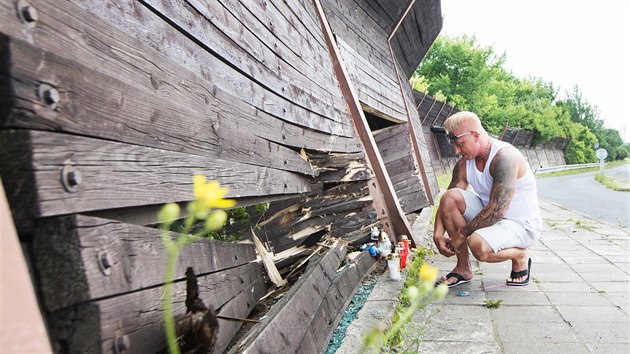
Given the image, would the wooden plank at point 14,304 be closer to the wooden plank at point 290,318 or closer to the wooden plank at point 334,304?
the wooden plank at point 290,318

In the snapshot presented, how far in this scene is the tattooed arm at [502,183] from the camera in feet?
12.3

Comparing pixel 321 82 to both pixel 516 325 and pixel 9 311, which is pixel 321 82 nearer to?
pixel 516 325

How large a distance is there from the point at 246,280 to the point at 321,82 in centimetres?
248

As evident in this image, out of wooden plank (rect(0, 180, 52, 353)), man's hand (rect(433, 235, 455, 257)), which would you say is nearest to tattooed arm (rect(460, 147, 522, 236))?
man's hand (rect(433, 235, 455, 257))

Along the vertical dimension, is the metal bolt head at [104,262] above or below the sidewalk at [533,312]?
above

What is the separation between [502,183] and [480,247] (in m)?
0.54

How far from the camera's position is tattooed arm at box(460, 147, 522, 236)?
375 centimetres

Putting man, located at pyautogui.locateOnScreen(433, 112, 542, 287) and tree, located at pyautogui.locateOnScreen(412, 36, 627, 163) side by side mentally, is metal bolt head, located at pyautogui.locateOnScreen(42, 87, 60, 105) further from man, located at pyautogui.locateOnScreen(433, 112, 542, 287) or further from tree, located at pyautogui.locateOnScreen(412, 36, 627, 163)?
tree, located at pyautogui.locateOnScreen(412, 36, 627, 163)

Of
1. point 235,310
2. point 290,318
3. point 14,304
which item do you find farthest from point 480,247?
point 14,304

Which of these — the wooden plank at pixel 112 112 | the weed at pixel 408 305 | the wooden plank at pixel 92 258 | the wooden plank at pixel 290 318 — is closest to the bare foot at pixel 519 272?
the weed at pixel 408 305

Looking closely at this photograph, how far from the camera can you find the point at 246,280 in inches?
102

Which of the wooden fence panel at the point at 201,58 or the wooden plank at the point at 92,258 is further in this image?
the wooden fence panel at the point at 201,58

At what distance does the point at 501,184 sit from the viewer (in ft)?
12.4

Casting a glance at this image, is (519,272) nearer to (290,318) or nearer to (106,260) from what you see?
(290,318)
